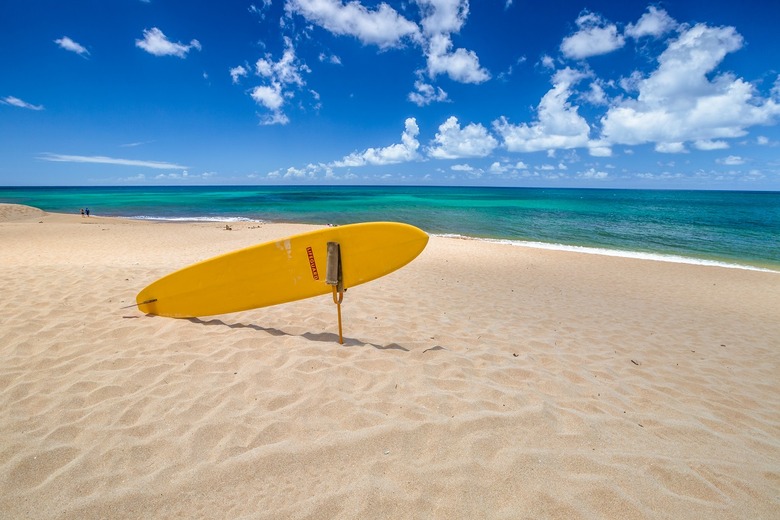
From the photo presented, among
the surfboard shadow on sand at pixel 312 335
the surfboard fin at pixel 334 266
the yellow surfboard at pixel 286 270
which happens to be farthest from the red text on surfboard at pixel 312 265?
the surfboard shadow on sand at pixel 312 335

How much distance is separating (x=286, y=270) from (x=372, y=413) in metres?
2.28

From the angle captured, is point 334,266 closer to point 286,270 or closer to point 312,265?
point 312,265

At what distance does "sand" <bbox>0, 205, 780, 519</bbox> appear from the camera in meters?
1.93

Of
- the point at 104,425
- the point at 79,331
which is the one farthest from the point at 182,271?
the point at 104,425

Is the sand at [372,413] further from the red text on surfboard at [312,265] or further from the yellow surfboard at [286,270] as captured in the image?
the red text on surfboard at [312,265]

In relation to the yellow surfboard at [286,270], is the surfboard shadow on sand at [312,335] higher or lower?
lower

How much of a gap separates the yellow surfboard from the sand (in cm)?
32

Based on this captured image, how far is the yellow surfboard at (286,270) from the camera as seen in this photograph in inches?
159

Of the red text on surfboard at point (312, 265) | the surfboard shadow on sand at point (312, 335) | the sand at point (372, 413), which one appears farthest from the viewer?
the red text on surfboard at point (312, 265)

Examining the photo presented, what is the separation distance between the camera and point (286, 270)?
4.28 metres

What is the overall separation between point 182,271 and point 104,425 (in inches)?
100

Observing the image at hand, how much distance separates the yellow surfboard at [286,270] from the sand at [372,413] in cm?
32

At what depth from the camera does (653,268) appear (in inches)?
441

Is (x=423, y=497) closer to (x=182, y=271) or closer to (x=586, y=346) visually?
(x=586, y=346)
